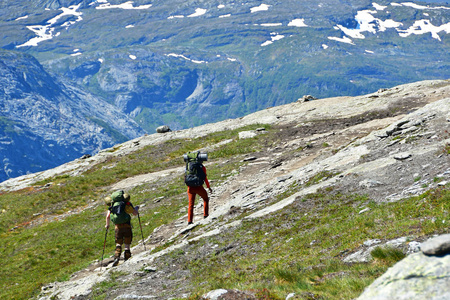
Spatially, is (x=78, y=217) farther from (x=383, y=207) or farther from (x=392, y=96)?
(x=392, y=96)

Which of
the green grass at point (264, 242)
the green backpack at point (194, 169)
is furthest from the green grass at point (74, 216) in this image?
the green backpack at point (194, 169)

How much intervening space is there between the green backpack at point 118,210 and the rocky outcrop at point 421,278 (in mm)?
14425

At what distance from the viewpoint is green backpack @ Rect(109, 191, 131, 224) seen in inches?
749

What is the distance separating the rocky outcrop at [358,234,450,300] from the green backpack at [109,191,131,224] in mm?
14425

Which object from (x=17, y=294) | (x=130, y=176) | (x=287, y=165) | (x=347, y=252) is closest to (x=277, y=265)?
(x=347, y=252)

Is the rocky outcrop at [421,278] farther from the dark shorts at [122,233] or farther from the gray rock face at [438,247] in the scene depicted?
Result: the dark shorts at [122,233]

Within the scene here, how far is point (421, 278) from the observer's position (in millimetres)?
6219

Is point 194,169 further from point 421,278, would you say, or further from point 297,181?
point 421,278

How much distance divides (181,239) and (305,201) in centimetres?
632

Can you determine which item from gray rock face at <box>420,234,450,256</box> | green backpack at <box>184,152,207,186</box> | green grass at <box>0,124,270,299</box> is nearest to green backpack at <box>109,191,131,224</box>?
green backpack at <box>184,152,207,186</box>

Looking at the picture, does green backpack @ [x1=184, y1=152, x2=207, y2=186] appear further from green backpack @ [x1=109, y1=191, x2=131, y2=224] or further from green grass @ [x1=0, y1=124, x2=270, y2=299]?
green grass @ [x1=0, y1=124, x2=270, y2=299]

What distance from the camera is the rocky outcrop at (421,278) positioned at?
19.8 ft

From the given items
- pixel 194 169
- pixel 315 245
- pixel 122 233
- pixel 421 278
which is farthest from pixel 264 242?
Answer: pixel 421 278

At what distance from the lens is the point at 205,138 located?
62531 millimetres
